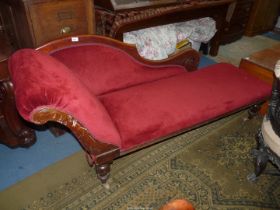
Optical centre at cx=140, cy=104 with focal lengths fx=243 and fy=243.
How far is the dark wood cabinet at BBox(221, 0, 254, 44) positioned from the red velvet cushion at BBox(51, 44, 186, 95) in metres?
2.26

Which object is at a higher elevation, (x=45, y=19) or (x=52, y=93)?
(x=45, y=19)

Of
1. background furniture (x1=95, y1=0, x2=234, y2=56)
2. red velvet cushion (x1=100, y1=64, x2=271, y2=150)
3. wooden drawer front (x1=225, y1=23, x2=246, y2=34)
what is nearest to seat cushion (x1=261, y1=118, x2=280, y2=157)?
red velvet cushion (x1=100, y1=64, x2=271, y2=150)

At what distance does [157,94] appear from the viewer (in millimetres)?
1833

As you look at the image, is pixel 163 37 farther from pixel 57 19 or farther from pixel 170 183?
pixel 170 183

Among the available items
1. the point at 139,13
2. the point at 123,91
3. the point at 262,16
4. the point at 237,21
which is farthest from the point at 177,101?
the point at 262,16

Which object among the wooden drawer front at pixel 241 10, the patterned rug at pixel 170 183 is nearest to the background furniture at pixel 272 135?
the patterned rug at pixel 170 183

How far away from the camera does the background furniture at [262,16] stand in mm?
4332

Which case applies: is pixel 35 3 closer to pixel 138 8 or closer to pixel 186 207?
pixel 138 8

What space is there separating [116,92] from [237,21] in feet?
9.73

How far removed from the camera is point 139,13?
2.18 meters

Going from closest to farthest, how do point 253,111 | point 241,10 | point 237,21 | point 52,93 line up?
point 52,93 → point 253,111 → point 241,10 → point 237,21

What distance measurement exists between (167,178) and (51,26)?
4.46 feet

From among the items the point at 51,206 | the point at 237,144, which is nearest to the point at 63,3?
the point at 51,206

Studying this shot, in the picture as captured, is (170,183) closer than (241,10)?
Yes
